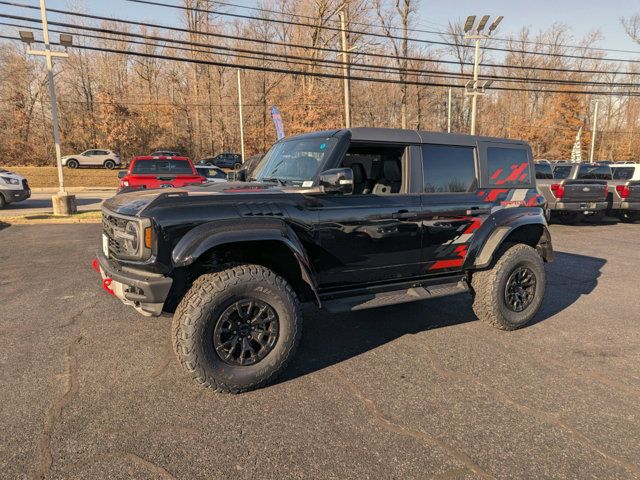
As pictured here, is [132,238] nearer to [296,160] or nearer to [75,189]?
[296,160]

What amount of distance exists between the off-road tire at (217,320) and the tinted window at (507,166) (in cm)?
268

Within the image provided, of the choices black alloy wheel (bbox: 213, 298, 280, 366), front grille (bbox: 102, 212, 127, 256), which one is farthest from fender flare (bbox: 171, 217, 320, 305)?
front grille (bbox: 102, 212, 127, 256)

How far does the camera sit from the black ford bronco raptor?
3049 mm

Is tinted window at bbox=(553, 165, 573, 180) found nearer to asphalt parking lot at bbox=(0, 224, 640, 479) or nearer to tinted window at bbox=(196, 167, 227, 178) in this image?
asphalt parking lot at bbox=(0, 224, 640, 479)

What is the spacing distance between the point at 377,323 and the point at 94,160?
35.7 m

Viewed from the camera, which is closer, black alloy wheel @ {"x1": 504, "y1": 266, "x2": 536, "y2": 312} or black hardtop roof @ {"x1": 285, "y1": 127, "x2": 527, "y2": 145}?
black hardtop roof @ {"x1": 285, "y1": 127, "x2": 527, "y2": 145}

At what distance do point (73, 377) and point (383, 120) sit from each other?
4363cm

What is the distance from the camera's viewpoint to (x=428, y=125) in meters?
47.6

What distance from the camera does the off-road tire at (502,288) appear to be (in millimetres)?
4344

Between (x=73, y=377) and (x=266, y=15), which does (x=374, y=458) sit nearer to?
(x=73, y=377)

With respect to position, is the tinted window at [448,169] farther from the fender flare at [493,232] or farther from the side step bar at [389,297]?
the side step bar at [389,297]

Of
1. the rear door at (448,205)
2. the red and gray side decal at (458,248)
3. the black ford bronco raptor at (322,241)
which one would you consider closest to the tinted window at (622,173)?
the black ford bronco raptor at (322,241)

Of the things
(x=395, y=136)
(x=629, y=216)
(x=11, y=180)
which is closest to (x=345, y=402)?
(x=395, y=136)

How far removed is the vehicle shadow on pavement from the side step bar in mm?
522
